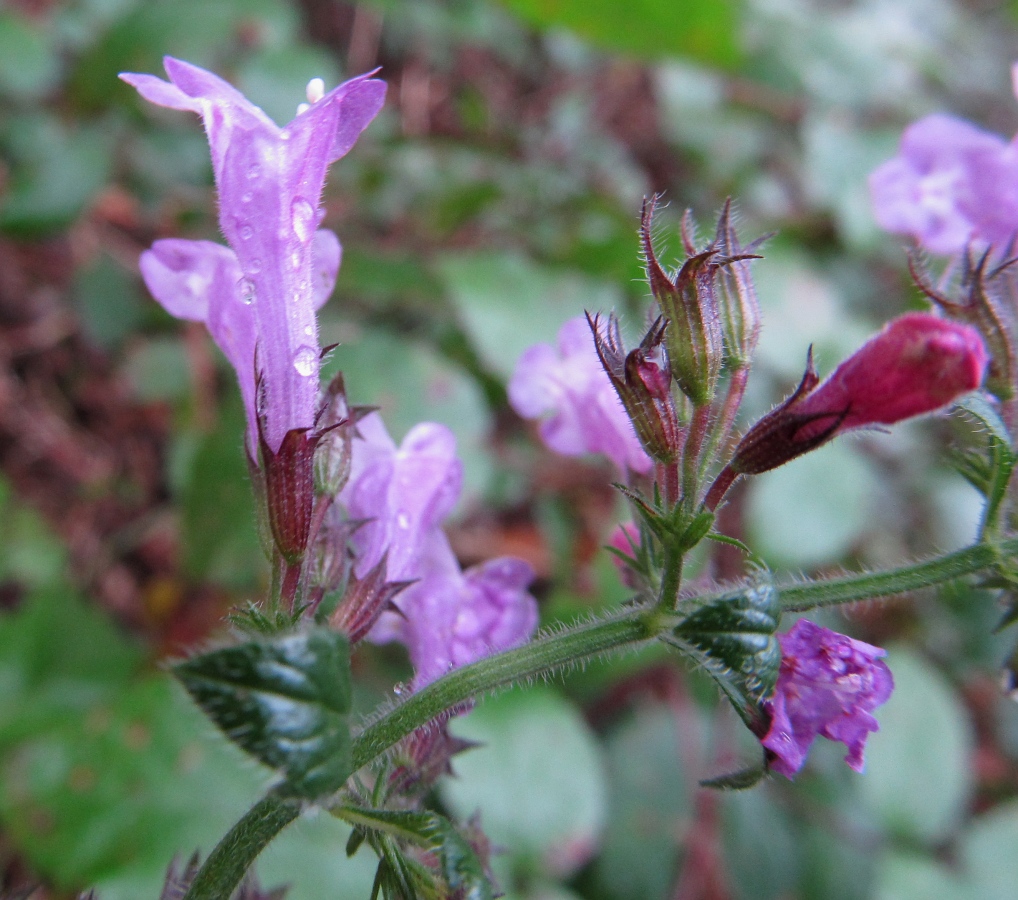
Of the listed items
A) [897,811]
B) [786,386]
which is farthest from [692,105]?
[897,811]

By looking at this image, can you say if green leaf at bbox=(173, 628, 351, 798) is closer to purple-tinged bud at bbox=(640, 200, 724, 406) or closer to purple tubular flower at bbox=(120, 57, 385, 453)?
purple tubular flower at bbox=(120, 57, 385, 453)

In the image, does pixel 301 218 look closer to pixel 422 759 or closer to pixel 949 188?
pixel 422 759

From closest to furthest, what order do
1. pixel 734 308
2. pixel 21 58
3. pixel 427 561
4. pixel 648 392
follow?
pixel 648 392 < pixel 734 308 < pixel 427 561 < pixel 21 58

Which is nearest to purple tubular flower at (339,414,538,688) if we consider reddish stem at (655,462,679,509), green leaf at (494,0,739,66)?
reddish stem at (655,462,679,509)

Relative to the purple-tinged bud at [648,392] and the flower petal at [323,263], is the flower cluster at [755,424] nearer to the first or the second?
the purple-tinged bud at [648,392]

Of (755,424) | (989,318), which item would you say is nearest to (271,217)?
(755,424)

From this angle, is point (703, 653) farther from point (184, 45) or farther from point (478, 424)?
point (184, 45)

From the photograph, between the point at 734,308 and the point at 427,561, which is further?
the point at 427,561
